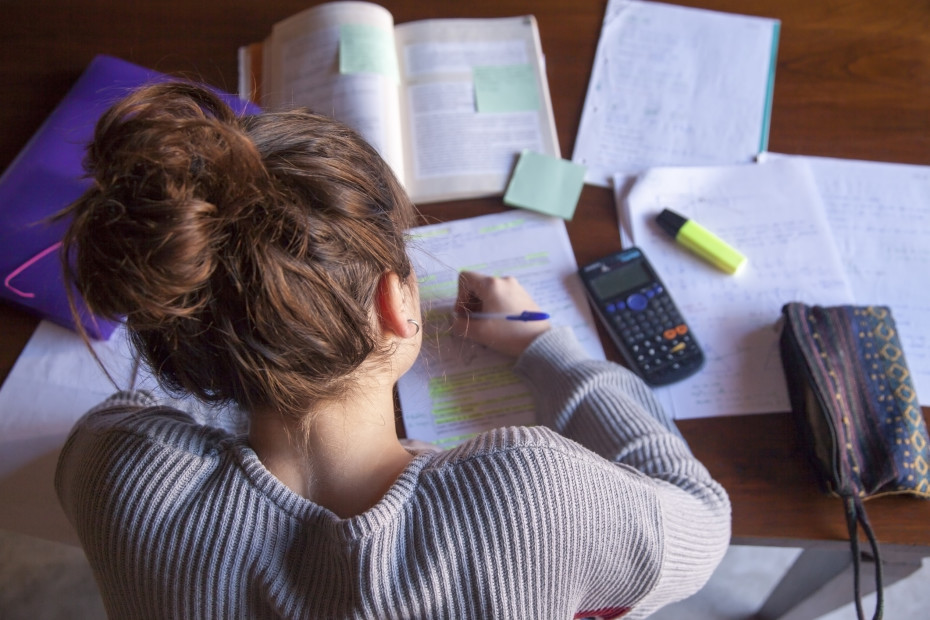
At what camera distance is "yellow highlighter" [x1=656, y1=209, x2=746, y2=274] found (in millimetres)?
744

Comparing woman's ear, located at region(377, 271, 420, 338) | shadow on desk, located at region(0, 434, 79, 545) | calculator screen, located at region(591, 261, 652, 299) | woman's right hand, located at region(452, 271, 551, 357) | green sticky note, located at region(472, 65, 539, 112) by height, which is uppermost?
green sticky note, located at region(472, 65, 539, 112)

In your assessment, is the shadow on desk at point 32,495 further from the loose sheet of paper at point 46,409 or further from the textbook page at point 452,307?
the textbook page at point 452,307

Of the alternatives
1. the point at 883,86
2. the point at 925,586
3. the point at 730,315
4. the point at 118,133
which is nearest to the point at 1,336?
the point at 118,133

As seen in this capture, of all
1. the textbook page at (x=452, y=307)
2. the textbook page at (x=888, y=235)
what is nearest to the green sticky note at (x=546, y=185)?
the textbook page at (x=452, y=307)

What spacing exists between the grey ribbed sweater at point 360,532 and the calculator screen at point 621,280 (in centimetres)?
26

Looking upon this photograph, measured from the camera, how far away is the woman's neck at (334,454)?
0.50 m

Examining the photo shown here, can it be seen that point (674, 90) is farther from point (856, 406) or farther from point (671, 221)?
point (856, 406)

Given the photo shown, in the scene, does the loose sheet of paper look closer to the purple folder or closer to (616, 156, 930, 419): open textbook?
the purple folder

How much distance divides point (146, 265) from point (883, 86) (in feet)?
3.07

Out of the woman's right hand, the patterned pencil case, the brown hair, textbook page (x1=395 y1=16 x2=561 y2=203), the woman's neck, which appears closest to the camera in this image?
the brown hair

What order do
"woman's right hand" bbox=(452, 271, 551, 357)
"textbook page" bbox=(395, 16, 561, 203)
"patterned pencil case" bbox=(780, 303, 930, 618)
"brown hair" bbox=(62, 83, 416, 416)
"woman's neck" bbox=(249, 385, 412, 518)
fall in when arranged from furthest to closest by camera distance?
"textbook page" bbox=(395, 16, 561, 203) < "woman's right hand" bbox=(452, 271, 551, 357) < "patterned pencil case" bbox=(780, 303, 930, 618) < "woman's neck" bbox=(249, 385, 412, 518) < "brown hair" bbox=(62, 83, 416, 416)

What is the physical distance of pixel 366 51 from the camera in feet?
2.77

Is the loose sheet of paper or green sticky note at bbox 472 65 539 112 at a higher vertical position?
green sticky note at bbox 472 65 539 112

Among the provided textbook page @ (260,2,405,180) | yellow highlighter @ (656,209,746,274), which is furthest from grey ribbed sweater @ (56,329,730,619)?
textbook page @ (260,2,405,180)
